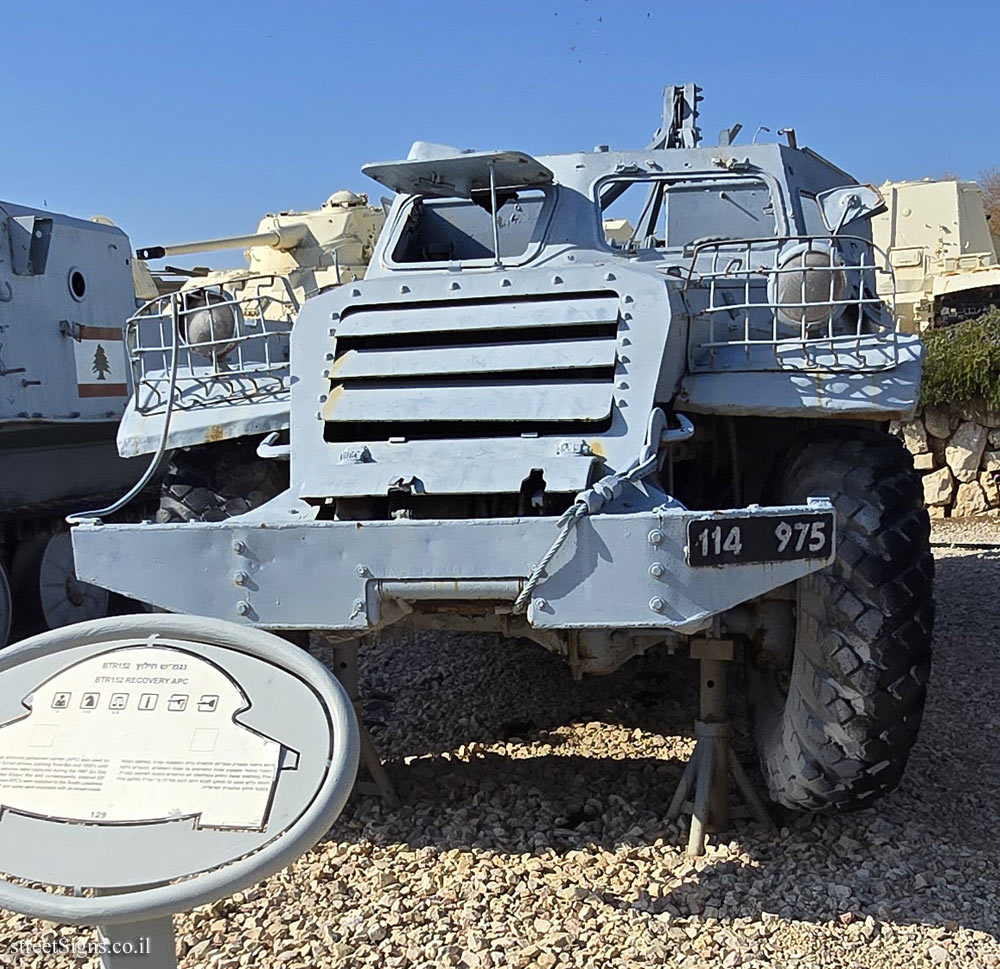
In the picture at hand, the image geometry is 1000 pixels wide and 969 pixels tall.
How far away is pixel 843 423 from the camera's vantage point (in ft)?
12.5

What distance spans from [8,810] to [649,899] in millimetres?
1809

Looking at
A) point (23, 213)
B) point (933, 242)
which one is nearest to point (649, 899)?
point (23, 213)

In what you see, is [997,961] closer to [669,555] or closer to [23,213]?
[669,555]

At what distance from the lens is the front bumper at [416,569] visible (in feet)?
9.75

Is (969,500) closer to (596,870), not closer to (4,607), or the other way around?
(4,607)

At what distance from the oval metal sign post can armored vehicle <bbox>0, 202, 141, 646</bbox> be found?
4482 mm

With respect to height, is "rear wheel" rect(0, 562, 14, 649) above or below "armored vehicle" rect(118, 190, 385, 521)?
below

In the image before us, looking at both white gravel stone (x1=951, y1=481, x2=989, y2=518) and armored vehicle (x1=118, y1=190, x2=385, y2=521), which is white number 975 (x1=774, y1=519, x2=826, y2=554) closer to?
armored vehicle (x1=118, y1=190, x2=385, y2=521)

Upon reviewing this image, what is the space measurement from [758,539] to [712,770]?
986 mm

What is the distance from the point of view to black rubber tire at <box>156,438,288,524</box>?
4207mm

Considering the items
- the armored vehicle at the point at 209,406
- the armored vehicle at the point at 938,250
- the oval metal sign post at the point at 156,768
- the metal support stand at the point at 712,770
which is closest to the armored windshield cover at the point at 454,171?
the armored vehicle at the point at 209,406

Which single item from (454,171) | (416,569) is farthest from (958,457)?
(416,569)

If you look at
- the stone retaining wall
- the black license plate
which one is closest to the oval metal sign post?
the black license plate

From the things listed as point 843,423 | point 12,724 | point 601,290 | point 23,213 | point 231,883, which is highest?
point 23,213
